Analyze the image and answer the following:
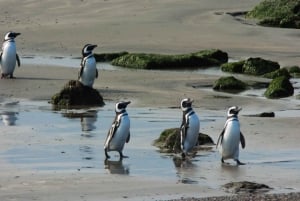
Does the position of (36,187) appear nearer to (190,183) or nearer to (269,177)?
(190,183)

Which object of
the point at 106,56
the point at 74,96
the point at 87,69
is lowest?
the point at 106,56

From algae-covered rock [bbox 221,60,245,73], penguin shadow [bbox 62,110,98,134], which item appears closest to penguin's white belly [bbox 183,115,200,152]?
penguin shadow [bbox 62,110,98,134]

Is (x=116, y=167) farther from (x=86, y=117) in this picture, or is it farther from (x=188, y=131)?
(x=86, y=117)

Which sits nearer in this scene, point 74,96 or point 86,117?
point 86,117

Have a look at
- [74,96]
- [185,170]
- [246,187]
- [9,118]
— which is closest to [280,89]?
Result: [74,96]

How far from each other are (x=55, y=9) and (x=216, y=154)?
73.2ft

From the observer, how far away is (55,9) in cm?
3662

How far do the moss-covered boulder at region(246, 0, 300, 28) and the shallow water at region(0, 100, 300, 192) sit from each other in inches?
620

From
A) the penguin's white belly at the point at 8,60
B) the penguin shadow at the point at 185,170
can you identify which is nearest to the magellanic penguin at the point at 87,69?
the penguin's white belly at the point at 8,60

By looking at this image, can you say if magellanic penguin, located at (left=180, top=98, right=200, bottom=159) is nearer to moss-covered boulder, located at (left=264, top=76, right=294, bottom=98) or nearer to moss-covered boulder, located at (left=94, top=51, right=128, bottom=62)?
moss-covered boulder, located at (left=264, top=76, right=294, bottom=98)

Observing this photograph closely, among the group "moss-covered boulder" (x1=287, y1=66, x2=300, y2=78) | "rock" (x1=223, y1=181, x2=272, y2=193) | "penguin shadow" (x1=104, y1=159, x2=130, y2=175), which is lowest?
"moss-covered boulder" (x1=287, y1=66, x2=300, y2=78)

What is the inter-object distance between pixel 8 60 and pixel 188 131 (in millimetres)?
9211

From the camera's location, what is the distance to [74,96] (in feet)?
63.7

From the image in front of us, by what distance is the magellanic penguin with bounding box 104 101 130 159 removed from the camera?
1484 cm
